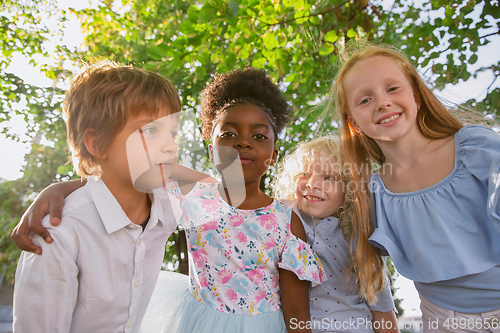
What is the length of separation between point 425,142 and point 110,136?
1.57 m

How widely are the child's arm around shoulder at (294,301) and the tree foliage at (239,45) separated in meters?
0.93

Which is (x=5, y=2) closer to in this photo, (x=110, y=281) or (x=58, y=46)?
(x=58, y=46)

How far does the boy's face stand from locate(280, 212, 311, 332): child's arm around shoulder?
2.70 ft

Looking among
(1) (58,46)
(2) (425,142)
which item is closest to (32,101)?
(1) (58,46)

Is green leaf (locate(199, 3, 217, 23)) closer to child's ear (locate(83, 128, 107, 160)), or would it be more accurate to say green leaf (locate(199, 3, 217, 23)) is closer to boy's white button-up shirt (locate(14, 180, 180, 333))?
child's ear (locate(83, 128, 107, 160))

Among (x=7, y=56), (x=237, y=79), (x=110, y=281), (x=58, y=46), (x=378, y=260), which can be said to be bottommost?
(x=378, y=260)

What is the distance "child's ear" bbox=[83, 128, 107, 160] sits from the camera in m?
1.30

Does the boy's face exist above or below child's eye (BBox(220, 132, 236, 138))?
below

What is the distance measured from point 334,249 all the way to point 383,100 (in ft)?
2.82

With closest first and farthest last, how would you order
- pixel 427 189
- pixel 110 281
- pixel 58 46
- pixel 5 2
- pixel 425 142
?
pixel 110 281 → pixel 427 189 → pixel 425 142 → pixel 5 2 → pixel 58 46

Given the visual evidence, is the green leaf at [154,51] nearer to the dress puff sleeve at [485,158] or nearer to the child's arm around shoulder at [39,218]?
the child's arm around shoulder at [39,218]

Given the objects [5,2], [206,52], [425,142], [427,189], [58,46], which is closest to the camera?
[427,189]

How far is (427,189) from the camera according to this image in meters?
1.50

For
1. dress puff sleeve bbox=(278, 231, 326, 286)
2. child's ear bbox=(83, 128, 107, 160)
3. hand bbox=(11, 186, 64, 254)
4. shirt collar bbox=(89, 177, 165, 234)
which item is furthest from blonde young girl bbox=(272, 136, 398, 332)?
hand bbox=(11, 186, 64, 254)
